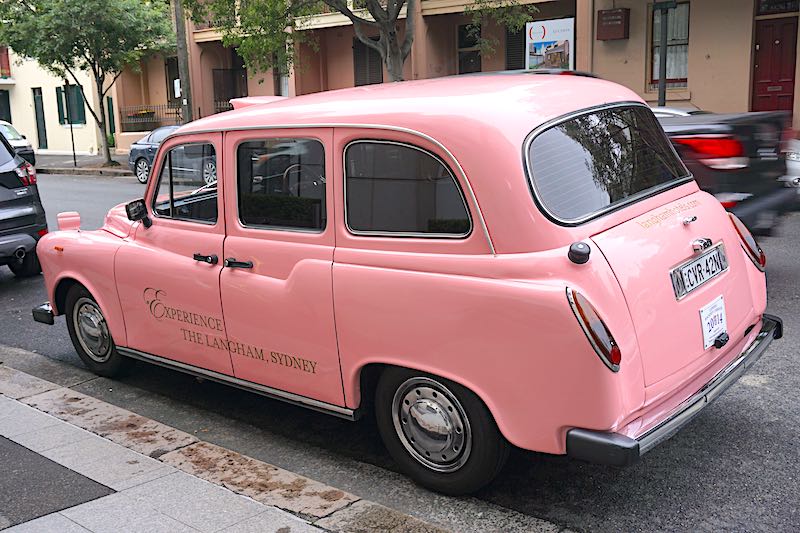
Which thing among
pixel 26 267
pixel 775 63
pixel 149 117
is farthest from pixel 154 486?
pixel 149 117

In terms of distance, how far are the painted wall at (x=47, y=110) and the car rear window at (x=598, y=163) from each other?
3325 centimetres

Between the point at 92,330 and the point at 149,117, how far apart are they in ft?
91.2

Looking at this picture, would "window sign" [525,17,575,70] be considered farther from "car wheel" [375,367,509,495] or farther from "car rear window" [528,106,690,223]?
"car wheel" [375,367,509,495]

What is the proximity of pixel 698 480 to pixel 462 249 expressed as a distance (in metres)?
1.60

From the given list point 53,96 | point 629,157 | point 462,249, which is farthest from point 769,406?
point 53,96

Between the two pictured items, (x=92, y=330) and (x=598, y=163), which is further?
(x=92, y=330)

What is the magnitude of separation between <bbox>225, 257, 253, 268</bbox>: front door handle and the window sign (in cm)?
1804

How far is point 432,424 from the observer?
4.04m

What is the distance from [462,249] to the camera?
12.7ft

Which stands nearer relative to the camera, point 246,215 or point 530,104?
point 530,104

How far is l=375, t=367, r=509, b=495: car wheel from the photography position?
3.86 meters

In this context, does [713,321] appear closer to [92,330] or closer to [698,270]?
[698,270]

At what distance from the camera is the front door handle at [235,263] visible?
4.72 meters

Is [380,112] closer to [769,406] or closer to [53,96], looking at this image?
[769,406]
